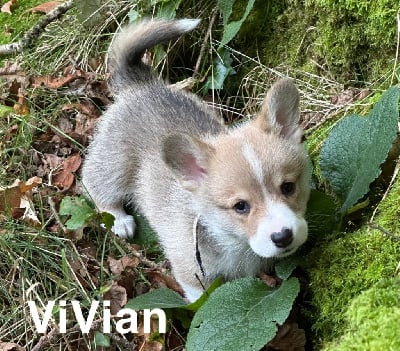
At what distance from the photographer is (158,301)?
9.55 ft

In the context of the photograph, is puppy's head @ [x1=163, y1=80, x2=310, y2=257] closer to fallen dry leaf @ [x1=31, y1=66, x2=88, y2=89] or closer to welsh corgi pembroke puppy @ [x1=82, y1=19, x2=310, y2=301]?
welsh corgi pembroke puppy @ [x1=82, y1=19, x2=310, y2=301]

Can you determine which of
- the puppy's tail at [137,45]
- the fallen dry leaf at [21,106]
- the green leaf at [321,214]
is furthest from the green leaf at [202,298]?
the fallen dry leaf at [21,106]

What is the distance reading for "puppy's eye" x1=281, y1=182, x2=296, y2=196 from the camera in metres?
2.74

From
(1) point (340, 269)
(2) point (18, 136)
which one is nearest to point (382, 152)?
(1) point (340, 269)

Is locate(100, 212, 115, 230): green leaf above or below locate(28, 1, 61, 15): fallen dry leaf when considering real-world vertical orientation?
below

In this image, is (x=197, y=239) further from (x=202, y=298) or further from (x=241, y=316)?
(x=241, y=316)

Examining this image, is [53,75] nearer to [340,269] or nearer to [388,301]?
[340,269]

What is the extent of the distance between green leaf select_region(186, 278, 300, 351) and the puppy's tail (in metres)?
1.82

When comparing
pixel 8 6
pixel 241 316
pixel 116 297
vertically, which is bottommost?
pixel 116 297

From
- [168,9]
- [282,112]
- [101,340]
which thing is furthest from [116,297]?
[168,9]

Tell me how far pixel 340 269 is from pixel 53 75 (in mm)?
2968

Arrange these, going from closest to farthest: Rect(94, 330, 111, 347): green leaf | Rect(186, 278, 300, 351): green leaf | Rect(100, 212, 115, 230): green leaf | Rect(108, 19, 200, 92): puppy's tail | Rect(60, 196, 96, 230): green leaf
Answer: Rect(186, 278, 300, 351): green leaf, Rect(94, 330, 111, 347): green leaf, Rect(60, 196, 96, 230): green leaf, Rect(100, 212, 115, 230): green leaf, Rect(108, 19, 200, 92): puppy's tail

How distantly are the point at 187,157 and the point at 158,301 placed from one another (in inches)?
24.0

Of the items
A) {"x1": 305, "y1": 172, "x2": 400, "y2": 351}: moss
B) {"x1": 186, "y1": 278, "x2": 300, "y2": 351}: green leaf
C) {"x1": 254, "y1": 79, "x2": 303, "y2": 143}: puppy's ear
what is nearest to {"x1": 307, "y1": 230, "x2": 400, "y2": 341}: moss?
{"x1": 305, "y1": 172, "x2": 400, "y2": 351}: moss
